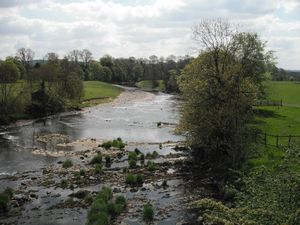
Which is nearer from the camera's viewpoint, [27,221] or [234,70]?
[27,221]

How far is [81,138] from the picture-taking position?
194ft

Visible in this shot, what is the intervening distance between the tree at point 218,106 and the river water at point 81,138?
501cm

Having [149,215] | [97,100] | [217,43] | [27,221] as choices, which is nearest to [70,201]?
[27,221]

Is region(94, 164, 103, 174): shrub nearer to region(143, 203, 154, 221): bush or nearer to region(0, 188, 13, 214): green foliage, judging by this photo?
region(0, 188, 13, 214): green foliage

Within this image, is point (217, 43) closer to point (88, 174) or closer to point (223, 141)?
point (223, 141)

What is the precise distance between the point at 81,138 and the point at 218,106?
89.0 ft

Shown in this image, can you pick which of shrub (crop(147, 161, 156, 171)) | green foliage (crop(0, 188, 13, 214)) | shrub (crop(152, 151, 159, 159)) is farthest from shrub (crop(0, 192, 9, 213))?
shrub (crop(152, 151, 159, 159))

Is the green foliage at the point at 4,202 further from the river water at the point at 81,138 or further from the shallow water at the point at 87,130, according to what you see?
the shallow water at the point at 87,130

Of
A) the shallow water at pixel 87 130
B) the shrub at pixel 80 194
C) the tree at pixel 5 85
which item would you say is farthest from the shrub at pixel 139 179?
the tree at pixel 5 85

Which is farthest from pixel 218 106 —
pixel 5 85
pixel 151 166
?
Answer: pixel 5 85

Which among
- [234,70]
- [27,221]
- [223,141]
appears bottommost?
[27,221]

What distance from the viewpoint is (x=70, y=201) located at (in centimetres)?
2986

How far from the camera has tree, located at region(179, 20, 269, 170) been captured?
3491 centimetres

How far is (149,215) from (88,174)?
12107 millimetres
